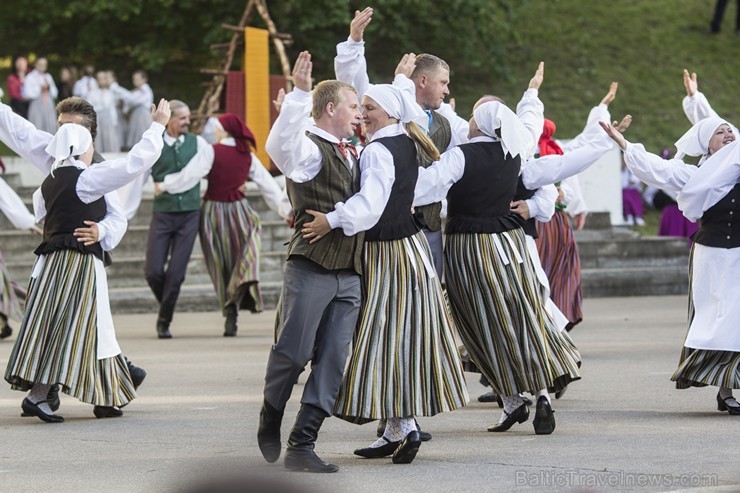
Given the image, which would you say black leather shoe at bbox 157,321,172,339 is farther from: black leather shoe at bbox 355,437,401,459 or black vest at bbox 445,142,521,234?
black leather shoe at bbox 355,437,401,459

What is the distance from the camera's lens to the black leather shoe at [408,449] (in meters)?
6.28

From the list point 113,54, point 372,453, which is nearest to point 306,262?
point 372,453

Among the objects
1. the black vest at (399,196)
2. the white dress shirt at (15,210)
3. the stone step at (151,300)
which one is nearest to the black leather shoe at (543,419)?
the black vest at (399,196)

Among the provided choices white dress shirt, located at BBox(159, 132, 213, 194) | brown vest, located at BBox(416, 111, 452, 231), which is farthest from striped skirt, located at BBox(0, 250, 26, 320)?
brown vest, located at BBox(416, 111, 452, 231)

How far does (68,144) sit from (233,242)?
5373 millimetres

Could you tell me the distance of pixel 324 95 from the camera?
245 inches

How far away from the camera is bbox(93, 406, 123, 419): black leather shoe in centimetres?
796

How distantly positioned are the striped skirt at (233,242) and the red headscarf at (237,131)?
1.77 ft

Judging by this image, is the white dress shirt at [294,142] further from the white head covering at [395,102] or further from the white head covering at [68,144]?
the white head covering at [68,144]

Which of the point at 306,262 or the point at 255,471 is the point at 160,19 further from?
the point at 255,471

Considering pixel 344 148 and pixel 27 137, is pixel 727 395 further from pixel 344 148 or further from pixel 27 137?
pixel 27 137

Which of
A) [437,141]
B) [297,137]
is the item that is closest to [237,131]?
[437,141]

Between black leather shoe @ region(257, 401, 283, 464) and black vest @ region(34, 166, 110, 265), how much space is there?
199cm

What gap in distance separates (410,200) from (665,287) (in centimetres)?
1183
